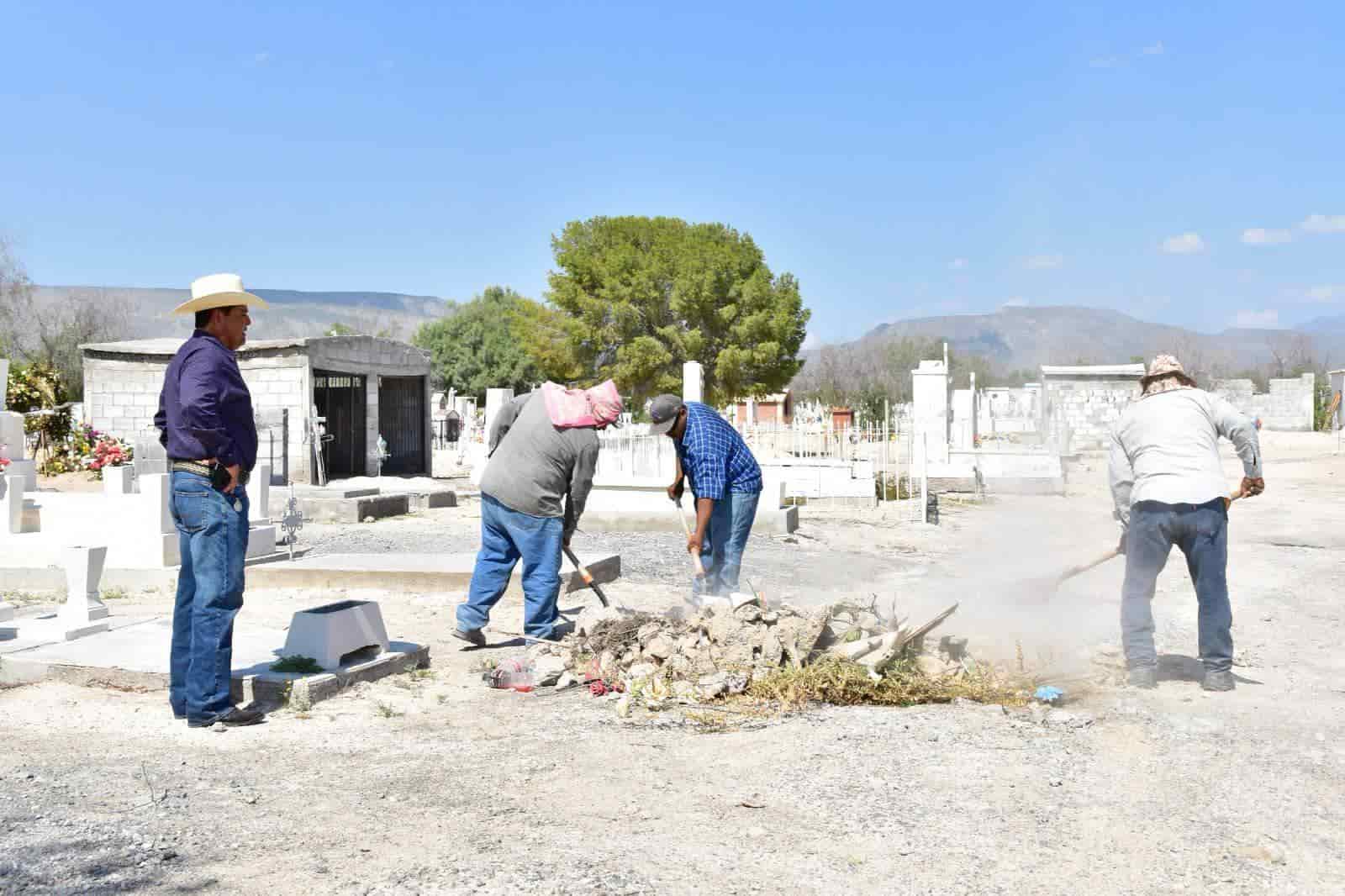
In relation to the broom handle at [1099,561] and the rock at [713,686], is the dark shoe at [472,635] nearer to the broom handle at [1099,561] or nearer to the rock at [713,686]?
the rock at [713,686]

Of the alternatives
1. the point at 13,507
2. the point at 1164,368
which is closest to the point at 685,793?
the point at 1164,368

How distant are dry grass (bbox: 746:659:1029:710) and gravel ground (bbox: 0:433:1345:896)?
0.16 meters

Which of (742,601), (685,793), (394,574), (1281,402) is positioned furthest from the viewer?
(1281,402)

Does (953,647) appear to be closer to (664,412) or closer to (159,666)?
(664,412)

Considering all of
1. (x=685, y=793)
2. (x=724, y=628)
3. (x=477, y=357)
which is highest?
(x=477, y=357)

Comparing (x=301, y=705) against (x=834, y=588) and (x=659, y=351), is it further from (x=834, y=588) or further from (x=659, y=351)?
(x=659, y=351)

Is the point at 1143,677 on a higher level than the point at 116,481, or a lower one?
lower

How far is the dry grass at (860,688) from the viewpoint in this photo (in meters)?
5.48

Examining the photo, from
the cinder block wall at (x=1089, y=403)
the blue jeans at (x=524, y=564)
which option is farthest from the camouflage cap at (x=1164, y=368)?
the cinder block wall at (x=1089, y=403)

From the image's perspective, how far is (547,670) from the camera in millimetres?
6039

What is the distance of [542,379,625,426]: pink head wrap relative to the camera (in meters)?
6.75

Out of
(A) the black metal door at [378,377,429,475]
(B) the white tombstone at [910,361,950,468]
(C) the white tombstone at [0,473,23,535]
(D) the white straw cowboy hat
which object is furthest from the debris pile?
(A) the black metal door at [378,377,429,475]

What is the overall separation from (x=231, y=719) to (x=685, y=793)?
223 centimetres

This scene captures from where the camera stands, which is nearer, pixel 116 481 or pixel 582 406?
pixel 582 406
